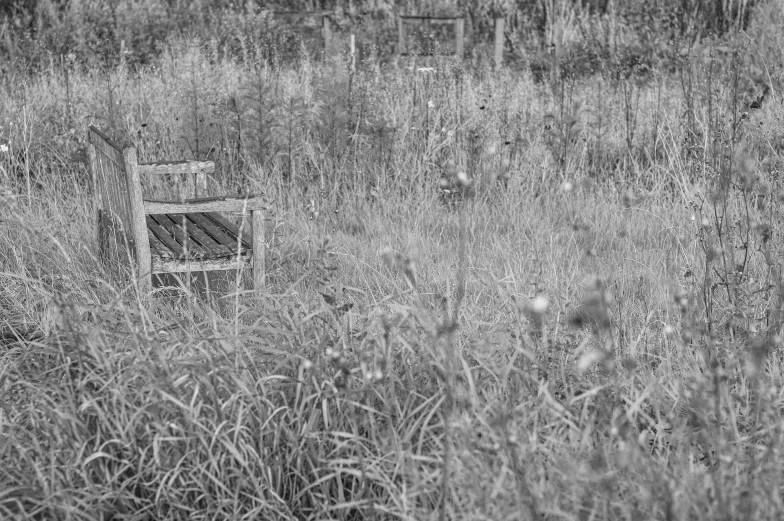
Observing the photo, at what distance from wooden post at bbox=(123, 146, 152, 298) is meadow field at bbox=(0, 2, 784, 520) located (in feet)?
0.46

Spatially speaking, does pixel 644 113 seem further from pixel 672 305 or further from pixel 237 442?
pixel 237 442

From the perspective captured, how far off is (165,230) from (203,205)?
0.62 m

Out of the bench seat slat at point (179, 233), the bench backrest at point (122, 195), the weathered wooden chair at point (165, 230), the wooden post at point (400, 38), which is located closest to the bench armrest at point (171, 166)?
the weathered wooden chair at point (165, 230)

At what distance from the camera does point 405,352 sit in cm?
275

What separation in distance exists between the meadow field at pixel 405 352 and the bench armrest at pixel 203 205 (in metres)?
0.32

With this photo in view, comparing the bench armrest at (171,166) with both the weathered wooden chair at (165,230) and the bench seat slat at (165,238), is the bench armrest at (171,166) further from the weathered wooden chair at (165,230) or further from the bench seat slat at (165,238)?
the bench seat slat at (165,238)

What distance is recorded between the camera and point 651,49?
37.1ft

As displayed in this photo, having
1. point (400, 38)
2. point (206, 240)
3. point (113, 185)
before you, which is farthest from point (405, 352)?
point (400, 38)

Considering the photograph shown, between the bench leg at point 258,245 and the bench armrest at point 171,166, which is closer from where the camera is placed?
the bench leg at point 258,245

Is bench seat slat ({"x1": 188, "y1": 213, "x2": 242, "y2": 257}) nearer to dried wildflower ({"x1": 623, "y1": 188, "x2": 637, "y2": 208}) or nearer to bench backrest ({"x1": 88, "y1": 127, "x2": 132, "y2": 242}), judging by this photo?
bench backrest ({"x1": 88, "y1": 127, "x2": 132, "y2": 242})

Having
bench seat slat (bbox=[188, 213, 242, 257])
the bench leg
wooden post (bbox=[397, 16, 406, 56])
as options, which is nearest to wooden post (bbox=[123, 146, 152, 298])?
bench seat slat (bbox=[188, 213, 242, 257])

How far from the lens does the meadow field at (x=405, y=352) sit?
2193 mm

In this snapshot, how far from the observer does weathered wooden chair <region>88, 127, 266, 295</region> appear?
3529mm

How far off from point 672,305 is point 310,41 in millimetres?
10511
